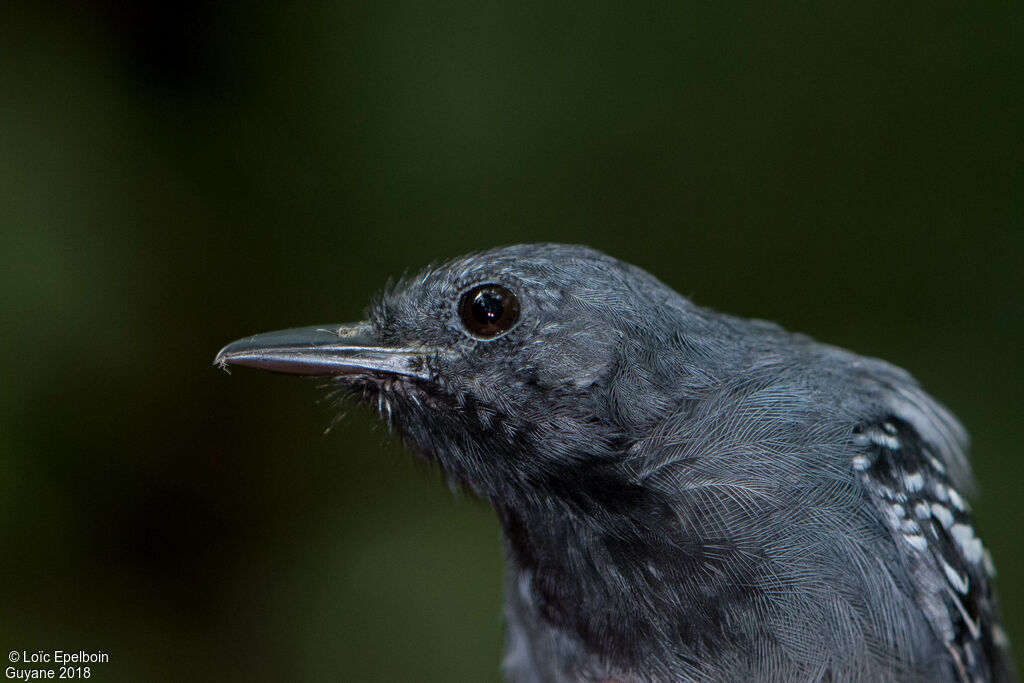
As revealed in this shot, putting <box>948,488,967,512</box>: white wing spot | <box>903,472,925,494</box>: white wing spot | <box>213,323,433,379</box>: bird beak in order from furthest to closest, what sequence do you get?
<box>948,488,967,512</box>: white wing spot < <box>903,472,925,494</box>: white wing spot < <box>213,323,433,379</box>: bird beak

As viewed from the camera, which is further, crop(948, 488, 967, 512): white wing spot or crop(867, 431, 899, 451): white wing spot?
crop(948, 488, 967, 512): white wing spot

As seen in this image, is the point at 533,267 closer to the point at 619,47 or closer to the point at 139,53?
the point at 619,47

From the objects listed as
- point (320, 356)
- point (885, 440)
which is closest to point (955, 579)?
point (885, 440)

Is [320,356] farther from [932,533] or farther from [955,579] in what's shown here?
[955,579]

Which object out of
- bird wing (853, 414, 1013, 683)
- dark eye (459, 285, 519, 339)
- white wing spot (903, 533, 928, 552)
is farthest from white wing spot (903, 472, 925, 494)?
dark eye (459, 285, 519, 339)

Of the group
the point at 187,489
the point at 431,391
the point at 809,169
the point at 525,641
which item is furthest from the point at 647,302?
the point at 187,489

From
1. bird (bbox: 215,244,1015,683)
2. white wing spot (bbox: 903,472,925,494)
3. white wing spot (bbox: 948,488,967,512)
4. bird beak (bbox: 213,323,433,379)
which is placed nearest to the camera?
bird (bbox: 215,244,1015,683)

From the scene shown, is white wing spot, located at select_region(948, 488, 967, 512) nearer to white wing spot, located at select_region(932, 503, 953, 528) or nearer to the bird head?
white wing spot, located at select_region(932, 503, 953, 528)
